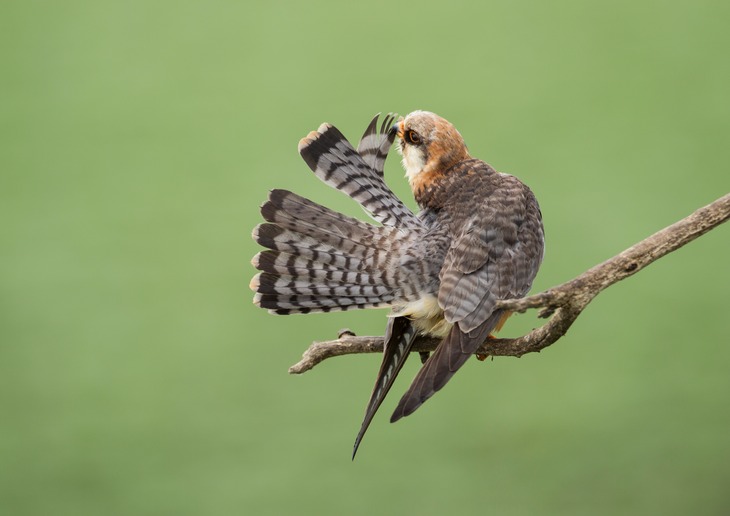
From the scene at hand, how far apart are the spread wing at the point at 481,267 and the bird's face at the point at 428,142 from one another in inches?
3.6

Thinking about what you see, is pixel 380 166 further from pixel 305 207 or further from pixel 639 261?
pixel 639 261

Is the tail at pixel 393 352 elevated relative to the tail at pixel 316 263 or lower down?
lower down

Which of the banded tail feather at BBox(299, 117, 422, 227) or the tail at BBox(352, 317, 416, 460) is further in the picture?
the banded tail feather at BBox(299, 117, 422, 227)

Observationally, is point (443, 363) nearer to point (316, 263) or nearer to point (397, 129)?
point (316, 263)

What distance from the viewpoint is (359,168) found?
7.08 ft

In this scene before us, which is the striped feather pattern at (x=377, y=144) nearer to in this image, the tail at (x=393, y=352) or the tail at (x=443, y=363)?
the tail at (x=393, y=352)

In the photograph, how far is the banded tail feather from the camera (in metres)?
2.06

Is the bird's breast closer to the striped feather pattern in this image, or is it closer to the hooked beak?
the striped feather pattern

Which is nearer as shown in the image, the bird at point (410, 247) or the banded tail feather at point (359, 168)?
the bird at point (410, 247)

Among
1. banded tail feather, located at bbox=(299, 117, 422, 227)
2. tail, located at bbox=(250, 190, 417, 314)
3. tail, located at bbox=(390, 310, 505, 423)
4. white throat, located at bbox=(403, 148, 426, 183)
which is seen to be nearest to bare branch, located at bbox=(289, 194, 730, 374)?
tail, located at bbox=(390, 310, 505, 423)

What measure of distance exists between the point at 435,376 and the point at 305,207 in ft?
1.54

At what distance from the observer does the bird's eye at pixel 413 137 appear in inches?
90.7

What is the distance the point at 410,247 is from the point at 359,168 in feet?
0.80

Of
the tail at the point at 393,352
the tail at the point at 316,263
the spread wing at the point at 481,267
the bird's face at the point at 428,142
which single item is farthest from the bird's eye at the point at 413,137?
the tail at the point at 393,352
